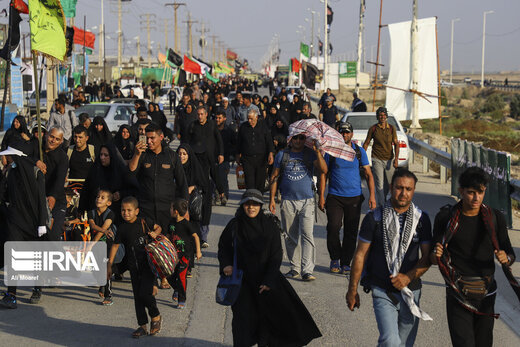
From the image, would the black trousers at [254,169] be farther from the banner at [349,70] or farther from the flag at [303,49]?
the banner at [349,70]

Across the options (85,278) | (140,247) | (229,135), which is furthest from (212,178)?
(140,247)

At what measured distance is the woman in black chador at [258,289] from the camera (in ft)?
19.0

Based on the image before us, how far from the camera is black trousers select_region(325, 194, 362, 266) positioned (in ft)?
30.7

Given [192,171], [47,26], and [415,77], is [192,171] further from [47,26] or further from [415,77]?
[415,77]

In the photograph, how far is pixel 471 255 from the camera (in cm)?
513

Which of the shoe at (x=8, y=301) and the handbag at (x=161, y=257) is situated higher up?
the handbag at (x=161, y=257)

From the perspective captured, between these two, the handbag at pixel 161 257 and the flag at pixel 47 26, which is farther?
the flag at pixel 47 26

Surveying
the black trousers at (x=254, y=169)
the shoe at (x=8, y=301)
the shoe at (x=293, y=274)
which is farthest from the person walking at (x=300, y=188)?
the black trousers at (x=254, y=169)

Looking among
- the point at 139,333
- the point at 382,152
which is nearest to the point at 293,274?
the point at 139,333

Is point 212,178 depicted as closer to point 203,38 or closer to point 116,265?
point 116,265

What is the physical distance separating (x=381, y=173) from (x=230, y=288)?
25.3 feet

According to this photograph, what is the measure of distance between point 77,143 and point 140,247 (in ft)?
11.0

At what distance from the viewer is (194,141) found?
13.1 meters

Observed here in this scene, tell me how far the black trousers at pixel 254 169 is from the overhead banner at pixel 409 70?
15.4 m
